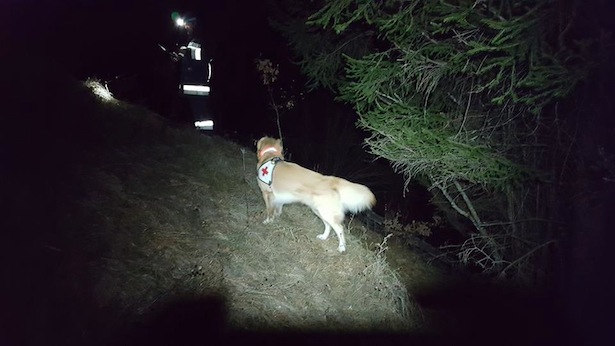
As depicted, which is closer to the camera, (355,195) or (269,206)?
(355,195)

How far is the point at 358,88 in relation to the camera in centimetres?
536

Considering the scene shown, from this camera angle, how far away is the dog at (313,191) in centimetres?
470

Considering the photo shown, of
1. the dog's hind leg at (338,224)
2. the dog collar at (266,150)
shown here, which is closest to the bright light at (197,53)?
the dog collar at (266,150)

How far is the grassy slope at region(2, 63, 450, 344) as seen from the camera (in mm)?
2971

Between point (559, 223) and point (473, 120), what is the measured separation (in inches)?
88.9

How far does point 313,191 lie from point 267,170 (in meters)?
0.73

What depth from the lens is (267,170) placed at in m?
5.02

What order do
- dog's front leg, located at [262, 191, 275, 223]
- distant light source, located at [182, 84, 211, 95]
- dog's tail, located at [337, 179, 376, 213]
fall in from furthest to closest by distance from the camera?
distant light source, located at [182, 84, 211, 95]
dog's front leg, located at [262, 191, 275, 223]
dog's tail, located at [337, 179, 376, 213]

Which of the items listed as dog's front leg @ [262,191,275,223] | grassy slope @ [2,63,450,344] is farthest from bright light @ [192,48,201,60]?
dog's front leg @ [262,191,275,223]

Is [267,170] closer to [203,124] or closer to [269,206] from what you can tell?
[269,206]

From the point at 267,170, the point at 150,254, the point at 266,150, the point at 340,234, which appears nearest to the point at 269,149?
the point at 266,150

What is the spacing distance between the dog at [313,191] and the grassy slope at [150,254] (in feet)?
1.26

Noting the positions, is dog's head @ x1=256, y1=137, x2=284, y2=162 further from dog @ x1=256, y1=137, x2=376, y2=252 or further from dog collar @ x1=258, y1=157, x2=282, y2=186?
dog collar @ x1=258, y1=157, x2=282, y2=186

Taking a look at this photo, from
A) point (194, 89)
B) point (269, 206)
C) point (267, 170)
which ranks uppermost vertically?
point (194, 89)
